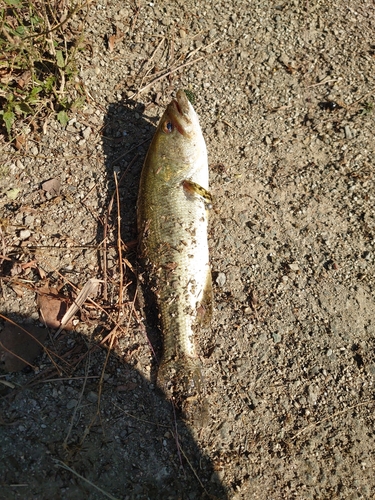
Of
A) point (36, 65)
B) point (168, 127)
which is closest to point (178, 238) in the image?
point (168, 127)

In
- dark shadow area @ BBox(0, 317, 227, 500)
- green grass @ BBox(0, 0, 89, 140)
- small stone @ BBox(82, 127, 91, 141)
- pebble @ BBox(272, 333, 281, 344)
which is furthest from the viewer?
small stone @ BBox(82, 127, 91, 141)

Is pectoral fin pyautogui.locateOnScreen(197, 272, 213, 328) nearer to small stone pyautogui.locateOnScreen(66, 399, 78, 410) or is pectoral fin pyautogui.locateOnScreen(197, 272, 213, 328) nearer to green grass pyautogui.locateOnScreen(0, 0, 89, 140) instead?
small stone pyautogui.locateOnScreen(66, 399, 78, 410)

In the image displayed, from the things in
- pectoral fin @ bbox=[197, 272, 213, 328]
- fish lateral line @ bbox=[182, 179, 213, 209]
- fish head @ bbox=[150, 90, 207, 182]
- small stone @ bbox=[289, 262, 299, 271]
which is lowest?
pectoral fin @ bbox=[197, 272, 213, 328]

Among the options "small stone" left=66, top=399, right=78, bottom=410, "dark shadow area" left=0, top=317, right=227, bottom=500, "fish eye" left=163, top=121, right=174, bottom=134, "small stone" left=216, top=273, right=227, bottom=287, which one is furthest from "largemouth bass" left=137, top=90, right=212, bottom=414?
"small stone" left=66, top=399, right=78, bottom=410

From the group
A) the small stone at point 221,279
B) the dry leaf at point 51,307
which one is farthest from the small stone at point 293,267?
the dry leaf at point 51,307

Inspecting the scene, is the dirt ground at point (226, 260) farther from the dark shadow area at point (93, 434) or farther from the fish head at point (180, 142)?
the fish head at point (180, 142)

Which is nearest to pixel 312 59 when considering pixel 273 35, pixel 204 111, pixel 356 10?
pixel 273 35

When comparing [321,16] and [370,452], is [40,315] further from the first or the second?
[321,16]

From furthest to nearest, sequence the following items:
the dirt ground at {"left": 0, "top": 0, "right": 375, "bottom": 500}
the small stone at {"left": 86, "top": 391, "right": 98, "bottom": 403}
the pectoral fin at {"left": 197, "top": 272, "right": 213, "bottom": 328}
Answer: the pectoral fin at {"left": 197, "top": 272, "right": 213, "bottom": 328} → the small stone at {"left": 86, "top": 391, "right": 98, "bottom": 403} → the dirt ground at {"left": 0, "top": 0, "right": 375, "bottom": 500}
